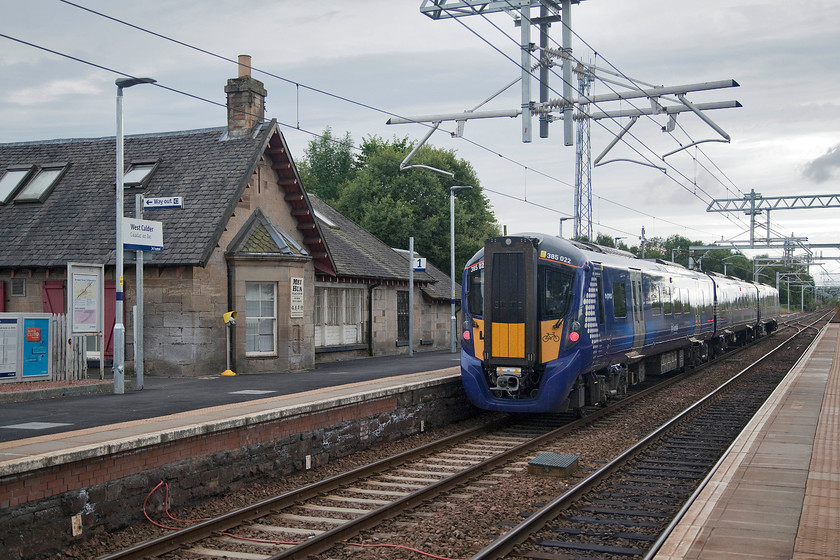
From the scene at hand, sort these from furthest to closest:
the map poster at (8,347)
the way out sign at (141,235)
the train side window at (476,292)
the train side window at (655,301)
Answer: the train side window at (655,301) < the way out sign at (141,235) < the map poster at (8,347) < the train side window at (476,292)

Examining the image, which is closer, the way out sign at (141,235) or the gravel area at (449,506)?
the gravel area at (449,506)

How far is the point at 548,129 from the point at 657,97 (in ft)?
7.72

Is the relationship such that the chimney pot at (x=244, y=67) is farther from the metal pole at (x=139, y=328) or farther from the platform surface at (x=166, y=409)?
the platform surface at (x=166, y=409)

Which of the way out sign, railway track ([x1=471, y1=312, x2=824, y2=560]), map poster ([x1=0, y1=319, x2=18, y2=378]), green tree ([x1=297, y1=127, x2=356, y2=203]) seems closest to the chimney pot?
the way out sign

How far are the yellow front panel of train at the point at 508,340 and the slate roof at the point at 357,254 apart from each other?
32.3ft

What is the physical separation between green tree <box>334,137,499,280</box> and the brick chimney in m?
24.1

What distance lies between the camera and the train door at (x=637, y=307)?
18.3 metres

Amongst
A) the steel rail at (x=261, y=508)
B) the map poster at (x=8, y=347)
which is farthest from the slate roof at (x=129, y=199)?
the steel rail at (x=261, y=508)

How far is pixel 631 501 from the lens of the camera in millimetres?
9820

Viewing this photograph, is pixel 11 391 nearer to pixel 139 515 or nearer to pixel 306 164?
pixel 139 515

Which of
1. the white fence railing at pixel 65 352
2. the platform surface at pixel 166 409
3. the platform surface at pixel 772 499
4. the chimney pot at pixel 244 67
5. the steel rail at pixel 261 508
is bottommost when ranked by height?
the steel rail at pixel 261 508

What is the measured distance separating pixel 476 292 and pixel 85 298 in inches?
304

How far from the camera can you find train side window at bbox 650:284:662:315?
66.2 ft

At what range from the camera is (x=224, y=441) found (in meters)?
10.3
